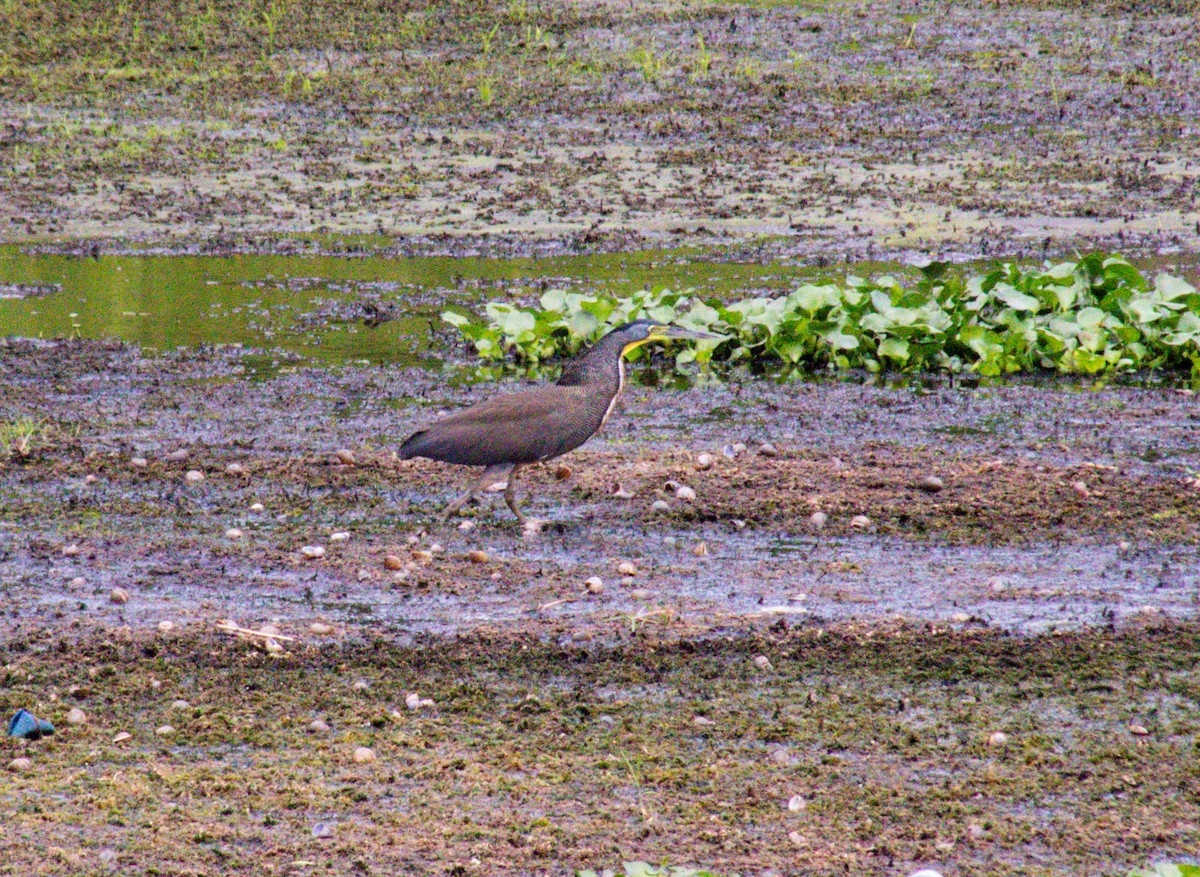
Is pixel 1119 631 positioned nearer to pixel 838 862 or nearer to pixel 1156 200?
pixel 838 862

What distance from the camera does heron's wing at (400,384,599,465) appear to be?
652cm

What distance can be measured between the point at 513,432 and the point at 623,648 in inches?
63.0

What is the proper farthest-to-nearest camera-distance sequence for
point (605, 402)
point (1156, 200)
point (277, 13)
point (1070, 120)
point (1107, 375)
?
point (277, 13)
point (1070, 120)
point (1156, 200)
point (1107, 375)
point (605, 402)

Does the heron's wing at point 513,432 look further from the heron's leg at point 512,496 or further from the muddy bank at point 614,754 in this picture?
the muddy bank at point 614,754

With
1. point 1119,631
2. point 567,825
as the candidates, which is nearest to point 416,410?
point 1119,631

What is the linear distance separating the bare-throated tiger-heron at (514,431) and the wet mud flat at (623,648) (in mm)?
227

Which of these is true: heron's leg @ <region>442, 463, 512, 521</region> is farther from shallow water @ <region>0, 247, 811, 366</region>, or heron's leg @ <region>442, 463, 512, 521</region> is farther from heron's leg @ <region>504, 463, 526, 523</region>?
shallow water @ <region>0, 247, 811, 366</region>

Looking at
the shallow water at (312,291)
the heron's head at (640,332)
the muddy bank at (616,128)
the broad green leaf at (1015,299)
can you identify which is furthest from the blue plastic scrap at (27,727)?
the muddy bank at (616,128)

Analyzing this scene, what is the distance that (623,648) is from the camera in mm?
5121

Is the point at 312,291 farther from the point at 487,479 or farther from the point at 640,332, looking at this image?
the point at 487,479

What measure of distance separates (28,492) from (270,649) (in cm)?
229

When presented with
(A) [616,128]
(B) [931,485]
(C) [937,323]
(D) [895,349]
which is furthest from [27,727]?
(A) [616,128]

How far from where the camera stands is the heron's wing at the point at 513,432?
257 inches

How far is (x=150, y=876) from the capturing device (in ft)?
12.3
